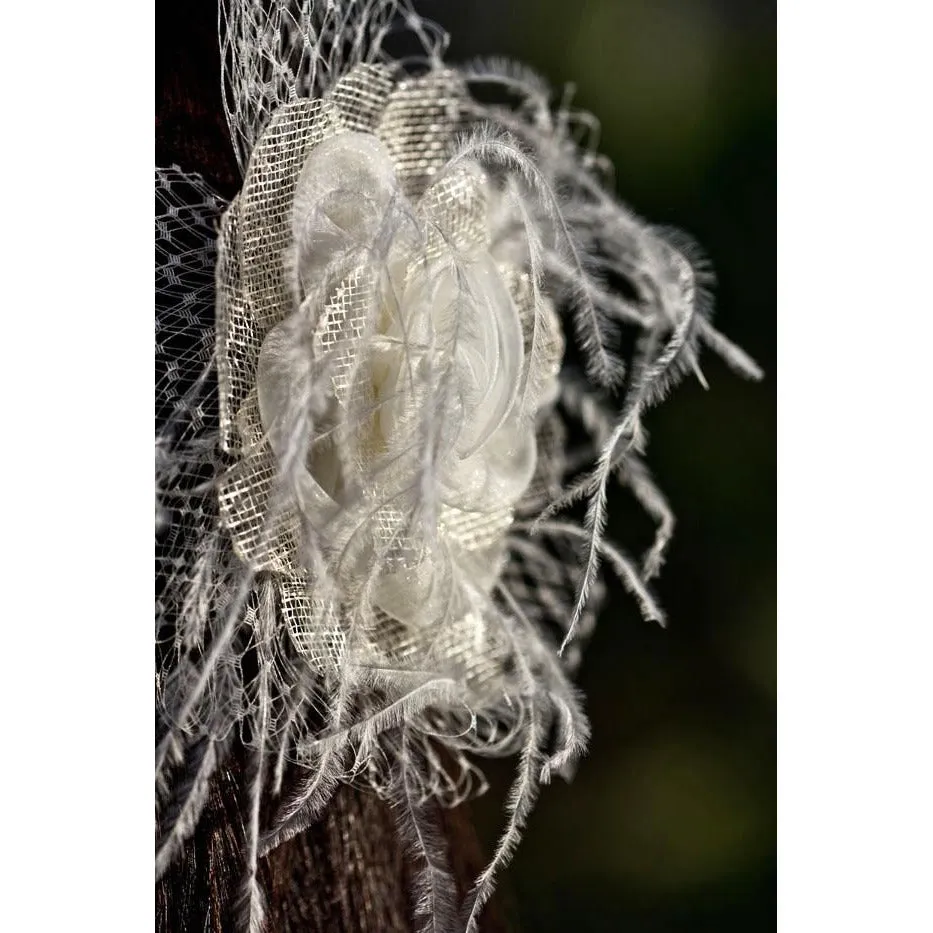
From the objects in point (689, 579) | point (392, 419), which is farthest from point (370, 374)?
point (689, 579)

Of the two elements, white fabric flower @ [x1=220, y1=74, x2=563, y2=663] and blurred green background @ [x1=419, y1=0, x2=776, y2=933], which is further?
blurred green background @ [x1=419, y1=0, x2=776, y2=933]

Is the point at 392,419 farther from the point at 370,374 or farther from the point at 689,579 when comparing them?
the point at 689,579

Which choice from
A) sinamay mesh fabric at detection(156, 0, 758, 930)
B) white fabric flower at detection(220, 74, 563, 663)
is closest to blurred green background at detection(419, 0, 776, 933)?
sinamay mesh fabric at detection(156, 0, 758, 930)

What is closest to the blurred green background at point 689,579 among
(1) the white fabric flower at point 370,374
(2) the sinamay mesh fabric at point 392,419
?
(2) the sinamay mesh fabric at point 392,419

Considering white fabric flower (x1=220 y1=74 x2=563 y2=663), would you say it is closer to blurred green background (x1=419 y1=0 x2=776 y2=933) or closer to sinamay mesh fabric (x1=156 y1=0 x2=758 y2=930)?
sinamay mesh fabric (x1=156 y1=0 x2=758 y2=930)
